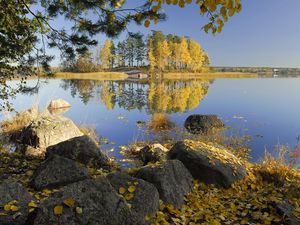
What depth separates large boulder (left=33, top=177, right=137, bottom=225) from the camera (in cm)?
314

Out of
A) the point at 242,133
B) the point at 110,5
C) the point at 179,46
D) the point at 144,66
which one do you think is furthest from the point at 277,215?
the point at 144,66

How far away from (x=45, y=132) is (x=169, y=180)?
15.7ft

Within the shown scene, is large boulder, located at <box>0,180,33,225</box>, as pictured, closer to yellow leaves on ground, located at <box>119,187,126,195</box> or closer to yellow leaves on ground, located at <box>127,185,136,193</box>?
yellow leaves on ground, located at <box>119,187,126,195</box>

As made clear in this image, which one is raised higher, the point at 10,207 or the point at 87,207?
the point at 87,207

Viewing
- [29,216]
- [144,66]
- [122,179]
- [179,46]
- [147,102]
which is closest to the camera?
[29,216]

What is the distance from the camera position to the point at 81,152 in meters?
7.09

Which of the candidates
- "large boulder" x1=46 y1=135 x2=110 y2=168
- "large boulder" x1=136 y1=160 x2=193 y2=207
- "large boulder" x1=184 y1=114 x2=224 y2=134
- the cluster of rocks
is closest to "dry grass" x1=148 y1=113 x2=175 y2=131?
"large boulder" x1=184 y1=114 x2=224 y2=134

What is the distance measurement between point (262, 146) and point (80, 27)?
26.4ft

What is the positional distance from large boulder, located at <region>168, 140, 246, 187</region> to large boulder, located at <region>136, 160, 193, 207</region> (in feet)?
2.65

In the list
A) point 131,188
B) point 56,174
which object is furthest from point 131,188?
point 56,174

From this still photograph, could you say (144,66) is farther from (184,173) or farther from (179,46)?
(184,173)

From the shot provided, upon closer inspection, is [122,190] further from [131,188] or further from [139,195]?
[139,195]

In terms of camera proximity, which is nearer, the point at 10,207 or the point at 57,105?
the point at 10,207

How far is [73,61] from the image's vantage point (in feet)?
23.8
